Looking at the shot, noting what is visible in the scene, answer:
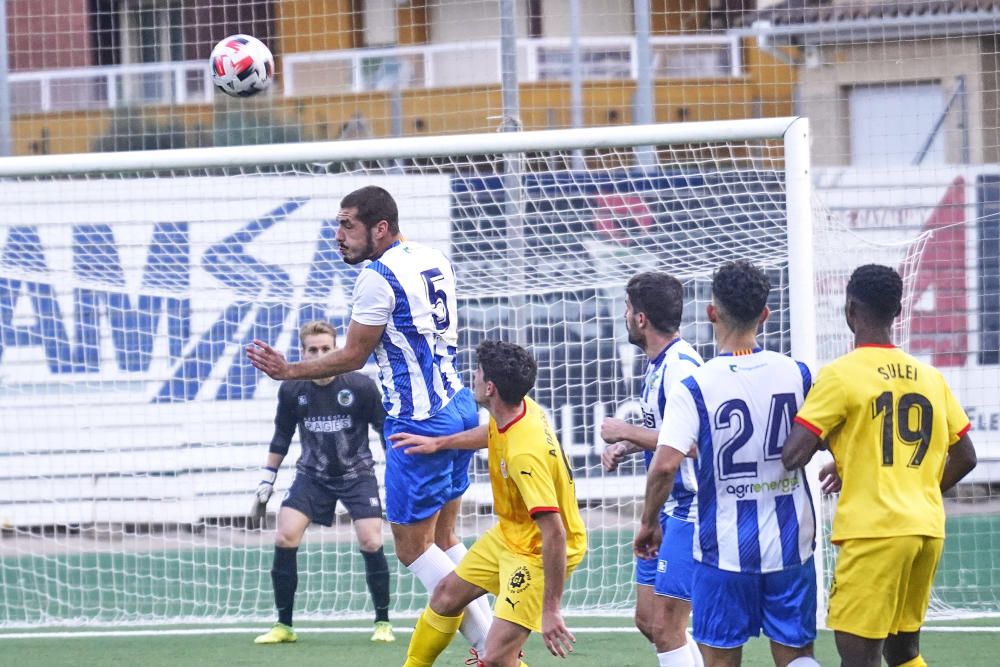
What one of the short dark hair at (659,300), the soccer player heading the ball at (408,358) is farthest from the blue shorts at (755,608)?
the soccer player heading the ball at (408,358)

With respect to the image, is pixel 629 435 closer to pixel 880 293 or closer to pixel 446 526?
pixel 880 293

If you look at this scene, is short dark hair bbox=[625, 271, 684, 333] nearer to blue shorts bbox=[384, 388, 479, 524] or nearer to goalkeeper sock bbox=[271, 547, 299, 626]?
blue shorts bbox=[384, 388, 479, 524]

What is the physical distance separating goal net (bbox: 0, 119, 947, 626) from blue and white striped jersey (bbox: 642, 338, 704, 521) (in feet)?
10.2

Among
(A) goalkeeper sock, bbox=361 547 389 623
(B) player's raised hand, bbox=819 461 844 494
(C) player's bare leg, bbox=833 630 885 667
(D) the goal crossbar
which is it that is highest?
(D) the goal crossbar

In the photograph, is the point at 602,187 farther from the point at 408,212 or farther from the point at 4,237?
the point at 4,237

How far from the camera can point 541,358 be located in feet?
30.7

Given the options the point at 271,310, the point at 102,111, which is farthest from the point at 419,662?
the point at 102,111

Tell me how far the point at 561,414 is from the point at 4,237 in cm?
471

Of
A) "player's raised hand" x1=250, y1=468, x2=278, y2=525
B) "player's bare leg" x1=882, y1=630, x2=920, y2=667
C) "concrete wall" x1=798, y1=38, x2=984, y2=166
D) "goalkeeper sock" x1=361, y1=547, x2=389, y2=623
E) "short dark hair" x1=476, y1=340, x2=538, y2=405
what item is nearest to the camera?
"player's bare leg" x1=882, y1=630, x2=920, y2=667

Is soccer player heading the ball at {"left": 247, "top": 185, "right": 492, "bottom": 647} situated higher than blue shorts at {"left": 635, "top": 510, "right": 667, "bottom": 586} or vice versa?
soccer player heading the ball at {"left": 247, "top": 185, "right": 492, "bottom": 647}

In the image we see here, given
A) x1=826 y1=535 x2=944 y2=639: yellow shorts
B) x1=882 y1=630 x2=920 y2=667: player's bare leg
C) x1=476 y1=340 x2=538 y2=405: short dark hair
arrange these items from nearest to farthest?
x1=826 y1=535 x2=944 y2=639: yellow shorts < x1=882 y1=630 x2=920 y2=667: player's bare leg < x1=476 y1=340 x2=538 y2=405: short dark hair

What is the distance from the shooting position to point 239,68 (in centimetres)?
686

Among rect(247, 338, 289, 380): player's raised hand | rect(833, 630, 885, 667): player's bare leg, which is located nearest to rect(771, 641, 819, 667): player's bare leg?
rect(833, 630, 885, 667): player's bare leg

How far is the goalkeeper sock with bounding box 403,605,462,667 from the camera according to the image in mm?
5039
